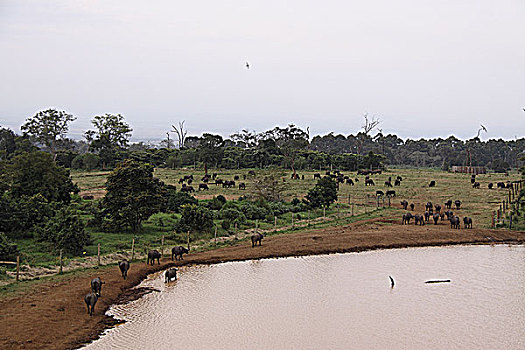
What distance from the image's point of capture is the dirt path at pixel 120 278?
1138cm

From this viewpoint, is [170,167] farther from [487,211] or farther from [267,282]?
[267,282]

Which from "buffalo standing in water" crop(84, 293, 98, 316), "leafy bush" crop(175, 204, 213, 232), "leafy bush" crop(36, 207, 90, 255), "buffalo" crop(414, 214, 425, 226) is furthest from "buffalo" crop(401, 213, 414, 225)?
"buffalo standing in water" crop(84, 293, 98, 316)

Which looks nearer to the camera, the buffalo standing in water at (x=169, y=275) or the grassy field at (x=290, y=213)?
the buffalo standing in water at (x=169, y=275)

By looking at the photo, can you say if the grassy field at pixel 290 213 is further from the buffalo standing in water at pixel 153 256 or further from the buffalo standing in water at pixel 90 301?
the buffalo standing in water at pixel 90 301

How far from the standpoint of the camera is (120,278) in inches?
639

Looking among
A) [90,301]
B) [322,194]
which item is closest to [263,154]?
[322,194]

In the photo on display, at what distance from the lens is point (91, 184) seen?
4784 cm

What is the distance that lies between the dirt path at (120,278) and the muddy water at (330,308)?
26.6 inches

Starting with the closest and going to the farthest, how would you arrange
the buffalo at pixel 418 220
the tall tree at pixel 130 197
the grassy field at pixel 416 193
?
the tall tree at pixel 130 197
the buffalo at pixel 418 220
the grassy field at pixel 416 193

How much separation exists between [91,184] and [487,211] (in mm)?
36886

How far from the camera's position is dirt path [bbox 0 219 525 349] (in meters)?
11.4

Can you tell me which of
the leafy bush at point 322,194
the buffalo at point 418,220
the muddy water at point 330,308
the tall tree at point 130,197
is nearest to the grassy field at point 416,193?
the leafy bush at point 322,194

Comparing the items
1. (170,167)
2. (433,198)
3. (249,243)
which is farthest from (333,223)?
(170,167)

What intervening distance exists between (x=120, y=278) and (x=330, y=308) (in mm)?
7375
